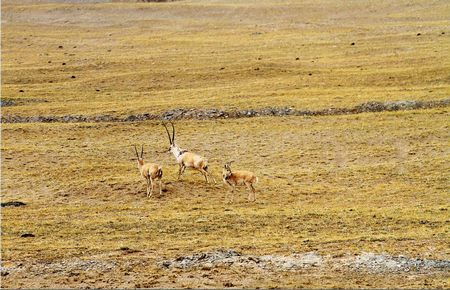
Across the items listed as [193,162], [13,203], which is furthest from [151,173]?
[13,203]

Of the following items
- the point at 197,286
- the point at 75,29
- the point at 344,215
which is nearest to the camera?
the point at 197,286

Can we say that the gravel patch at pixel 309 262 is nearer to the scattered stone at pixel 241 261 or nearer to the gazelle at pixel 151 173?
the scattered stone at pixel 241 261

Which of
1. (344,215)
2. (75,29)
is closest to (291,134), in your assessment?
(344,215)

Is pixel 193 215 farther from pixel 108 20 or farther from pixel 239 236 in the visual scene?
pixel 108 20

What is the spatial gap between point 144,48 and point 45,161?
48295 millimetres

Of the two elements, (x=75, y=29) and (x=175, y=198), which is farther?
(x=75, y=29)

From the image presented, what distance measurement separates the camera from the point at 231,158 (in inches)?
1415

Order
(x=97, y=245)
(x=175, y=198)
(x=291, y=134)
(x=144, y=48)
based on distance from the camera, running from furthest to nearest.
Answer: (x=144, y=48) < (x=291, y=134) < (x=175, y=198) < (x=97, y=245)

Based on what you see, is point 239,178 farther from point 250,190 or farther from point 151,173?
point 151,173

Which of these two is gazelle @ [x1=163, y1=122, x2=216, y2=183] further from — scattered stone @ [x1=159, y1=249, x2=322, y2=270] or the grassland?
scattered stone @ [x1=159, y1=249, x2=322, y2=270]

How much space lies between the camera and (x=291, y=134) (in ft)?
132

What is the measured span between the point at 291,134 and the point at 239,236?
57.1 ft

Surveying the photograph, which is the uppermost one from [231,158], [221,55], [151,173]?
[221,55]

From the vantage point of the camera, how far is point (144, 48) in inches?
3270
